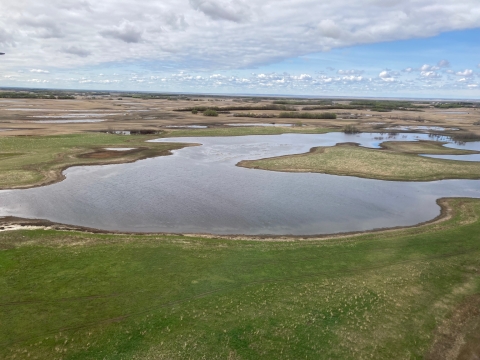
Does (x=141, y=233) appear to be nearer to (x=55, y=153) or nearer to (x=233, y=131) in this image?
(x=55, y=153)

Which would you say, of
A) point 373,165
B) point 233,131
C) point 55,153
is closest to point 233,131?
point 233,131

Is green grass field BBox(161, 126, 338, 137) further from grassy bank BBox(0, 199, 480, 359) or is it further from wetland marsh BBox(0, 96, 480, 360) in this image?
grassy bank BBox(0, 199, 480, 359)

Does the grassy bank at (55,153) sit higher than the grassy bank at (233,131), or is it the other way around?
the grassy bank at (233,131)

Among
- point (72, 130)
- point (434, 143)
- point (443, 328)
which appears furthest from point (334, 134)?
point (443, 328)

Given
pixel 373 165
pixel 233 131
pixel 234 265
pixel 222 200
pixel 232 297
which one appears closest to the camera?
pixel 232 297

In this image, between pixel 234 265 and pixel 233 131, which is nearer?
pixel 234 265

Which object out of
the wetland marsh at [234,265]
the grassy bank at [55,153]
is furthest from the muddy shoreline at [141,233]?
the grassy bank at [55,153]

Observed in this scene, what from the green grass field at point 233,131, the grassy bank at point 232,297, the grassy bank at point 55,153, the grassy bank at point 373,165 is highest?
the green grass field at point 233,131

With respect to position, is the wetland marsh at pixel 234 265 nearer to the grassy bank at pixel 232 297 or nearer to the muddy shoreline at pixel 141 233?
the grassy bank at pixel 232 297
